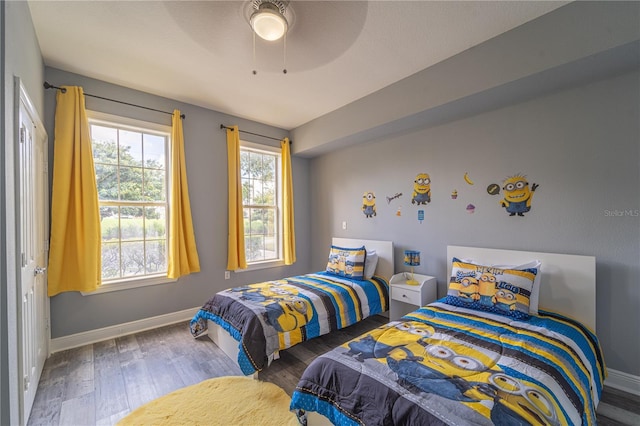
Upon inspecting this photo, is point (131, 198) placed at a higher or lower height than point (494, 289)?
higher

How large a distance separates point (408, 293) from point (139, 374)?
2609 mm

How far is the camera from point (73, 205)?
2691 millimetres

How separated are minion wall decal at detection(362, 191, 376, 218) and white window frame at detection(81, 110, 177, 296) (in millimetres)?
2589

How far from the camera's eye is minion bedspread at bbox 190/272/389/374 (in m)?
2.21

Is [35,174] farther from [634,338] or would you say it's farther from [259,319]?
[634,338]

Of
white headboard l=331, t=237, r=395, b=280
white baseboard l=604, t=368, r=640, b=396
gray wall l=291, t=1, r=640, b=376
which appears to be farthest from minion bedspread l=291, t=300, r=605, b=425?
white headboard l=331, t=237, r=395, b=280

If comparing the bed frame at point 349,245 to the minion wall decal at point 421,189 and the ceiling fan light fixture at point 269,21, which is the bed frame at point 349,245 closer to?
the minion wall decal at point 421,189

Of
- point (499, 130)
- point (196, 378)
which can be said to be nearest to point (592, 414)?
point (499, 130)

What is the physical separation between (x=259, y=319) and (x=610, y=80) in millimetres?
3370

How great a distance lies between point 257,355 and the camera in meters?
2.15

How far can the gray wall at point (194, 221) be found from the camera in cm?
274

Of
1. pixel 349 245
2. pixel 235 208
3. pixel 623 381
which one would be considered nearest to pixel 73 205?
pixel 235 208

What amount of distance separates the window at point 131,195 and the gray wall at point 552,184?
2.95m

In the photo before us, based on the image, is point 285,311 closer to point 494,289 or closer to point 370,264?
point 370,264
